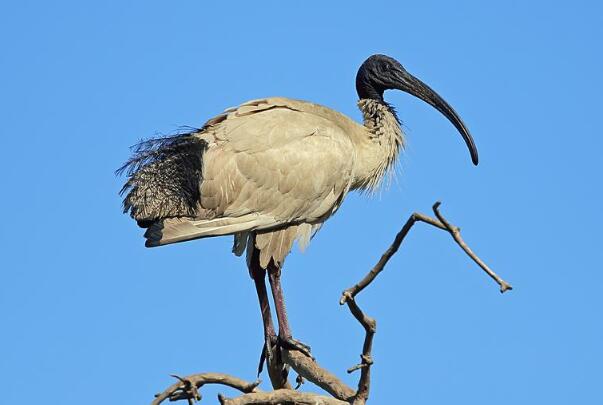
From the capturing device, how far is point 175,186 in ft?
31.6

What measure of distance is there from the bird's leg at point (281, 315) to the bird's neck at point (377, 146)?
53.9 inches

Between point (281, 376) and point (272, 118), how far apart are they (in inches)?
88.8

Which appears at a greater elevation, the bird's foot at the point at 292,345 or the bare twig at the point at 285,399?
the bird's foot at the point at 292,345

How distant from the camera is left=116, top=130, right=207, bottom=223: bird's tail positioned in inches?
370

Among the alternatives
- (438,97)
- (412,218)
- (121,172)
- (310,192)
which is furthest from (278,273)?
(412,218)

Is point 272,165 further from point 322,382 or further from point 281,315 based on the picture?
point 322,382

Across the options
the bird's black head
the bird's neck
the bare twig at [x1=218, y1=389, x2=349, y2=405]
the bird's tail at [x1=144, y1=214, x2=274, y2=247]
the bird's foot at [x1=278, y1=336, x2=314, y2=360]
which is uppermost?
the bird's black head

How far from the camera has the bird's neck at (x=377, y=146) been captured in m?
10.8

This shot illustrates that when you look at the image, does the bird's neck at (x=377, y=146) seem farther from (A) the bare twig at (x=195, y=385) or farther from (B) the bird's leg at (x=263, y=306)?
(A) the bare twig at (x=195, y=385)

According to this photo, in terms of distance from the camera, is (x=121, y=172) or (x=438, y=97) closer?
(x=121, y=172)

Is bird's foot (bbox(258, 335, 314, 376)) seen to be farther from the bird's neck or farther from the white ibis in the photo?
the bird's neck

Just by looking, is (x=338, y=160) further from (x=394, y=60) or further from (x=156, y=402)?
(x=156, y=402)

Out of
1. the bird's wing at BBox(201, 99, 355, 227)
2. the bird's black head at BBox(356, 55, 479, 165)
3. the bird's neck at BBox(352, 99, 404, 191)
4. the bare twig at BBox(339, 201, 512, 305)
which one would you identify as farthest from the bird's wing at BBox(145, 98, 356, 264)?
the bare twig at BBox(339, 201, 512, 305)

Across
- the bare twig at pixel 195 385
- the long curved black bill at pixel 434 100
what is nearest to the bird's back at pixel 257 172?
the long curved black bill at pixel 434 100
